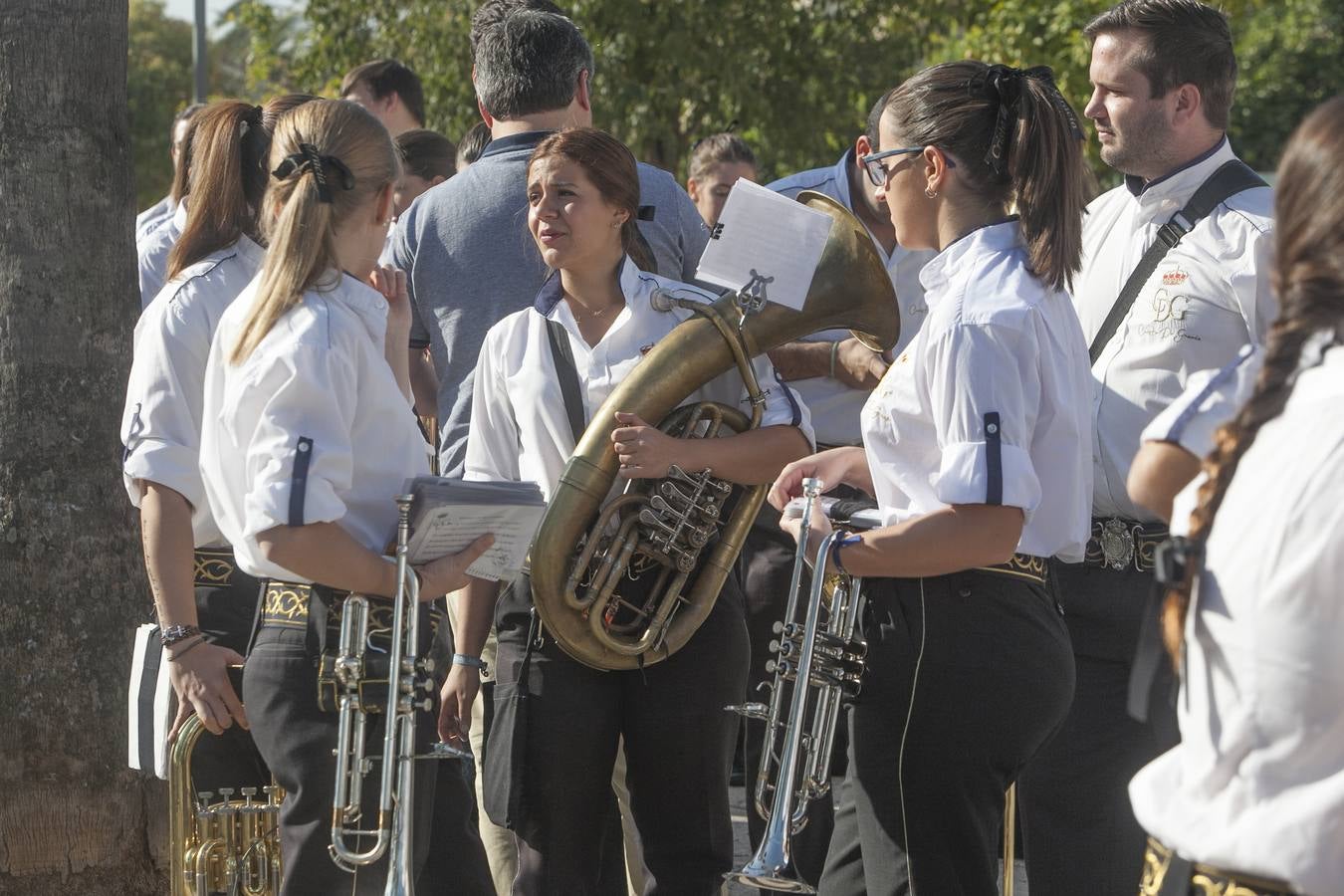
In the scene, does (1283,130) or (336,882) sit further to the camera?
(1283,130)

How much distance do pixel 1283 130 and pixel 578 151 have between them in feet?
92.5

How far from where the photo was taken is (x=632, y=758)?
12.1 ft

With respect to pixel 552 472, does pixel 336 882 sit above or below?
below

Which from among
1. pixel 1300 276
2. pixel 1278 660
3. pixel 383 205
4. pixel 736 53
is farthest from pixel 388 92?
pixel 736 53

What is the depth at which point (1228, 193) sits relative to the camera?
404cm

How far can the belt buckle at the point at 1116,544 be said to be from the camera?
155 inches

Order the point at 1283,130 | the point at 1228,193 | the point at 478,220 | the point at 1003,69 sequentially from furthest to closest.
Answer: the point at 1283,130
the point at 478,220
the point at 1228,193
the point at 1003,69

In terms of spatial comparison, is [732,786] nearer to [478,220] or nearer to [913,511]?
[478,220]

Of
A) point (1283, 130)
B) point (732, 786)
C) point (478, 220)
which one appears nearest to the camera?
point (478, 220)

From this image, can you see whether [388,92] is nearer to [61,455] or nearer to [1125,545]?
[61,455]

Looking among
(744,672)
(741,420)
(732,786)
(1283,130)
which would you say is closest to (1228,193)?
(741,420)

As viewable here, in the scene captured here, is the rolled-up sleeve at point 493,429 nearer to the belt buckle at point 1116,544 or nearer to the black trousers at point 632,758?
the black trousers at point 632,758

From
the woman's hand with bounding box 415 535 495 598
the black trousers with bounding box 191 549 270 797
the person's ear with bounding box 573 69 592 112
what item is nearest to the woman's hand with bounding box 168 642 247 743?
the black trousers with bounding box 191 549 270 797

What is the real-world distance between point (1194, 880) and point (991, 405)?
104 centimetres
